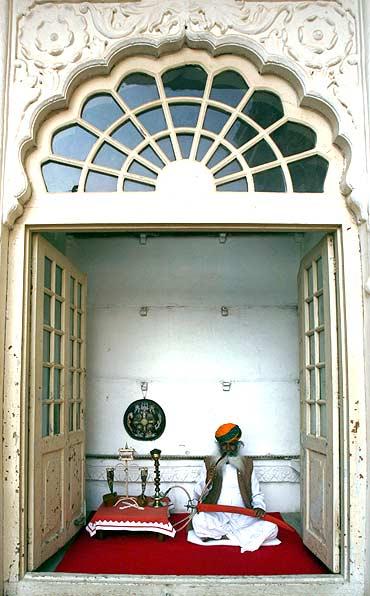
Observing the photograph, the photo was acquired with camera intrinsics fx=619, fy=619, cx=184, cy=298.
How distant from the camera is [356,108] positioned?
3.97 metres

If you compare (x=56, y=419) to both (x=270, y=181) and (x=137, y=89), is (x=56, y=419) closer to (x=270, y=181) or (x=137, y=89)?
(x=270, y=181)

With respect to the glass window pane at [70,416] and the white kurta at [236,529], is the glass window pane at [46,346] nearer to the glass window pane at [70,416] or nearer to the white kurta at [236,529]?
the glass window pane at [70,416]

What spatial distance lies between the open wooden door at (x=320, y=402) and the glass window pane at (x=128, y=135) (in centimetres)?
144

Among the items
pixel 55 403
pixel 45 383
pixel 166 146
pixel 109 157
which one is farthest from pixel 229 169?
pixel 55 403

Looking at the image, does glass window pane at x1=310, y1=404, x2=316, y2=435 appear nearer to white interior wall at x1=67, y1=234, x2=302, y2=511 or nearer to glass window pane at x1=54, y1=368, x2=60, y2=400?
white interior wall at x1=67, y1=234, x2=302, y2=511

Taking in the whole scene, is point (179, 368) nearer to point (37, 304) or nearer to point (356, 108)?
point (37, 304)

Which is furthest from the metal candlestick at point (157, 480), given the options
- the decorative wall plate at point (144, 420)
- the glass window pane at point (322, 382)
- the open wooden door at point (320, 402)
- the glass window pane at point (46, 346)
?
the glass window pane at point (322, 382)

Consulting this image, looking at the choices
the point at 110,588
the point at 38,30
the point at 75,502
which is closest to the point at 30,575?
the point at 110,588

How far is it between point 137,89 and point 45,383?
2.16 metres

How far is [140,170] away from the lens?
162 inches

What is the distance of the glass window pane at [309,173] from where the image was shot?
13.4 feet

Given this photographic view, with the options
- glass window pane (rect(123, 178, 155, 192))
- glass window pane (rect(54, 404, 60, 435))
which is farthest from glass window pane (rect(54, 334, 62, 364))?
glass window pane (rect(123, 178, 155, 192))

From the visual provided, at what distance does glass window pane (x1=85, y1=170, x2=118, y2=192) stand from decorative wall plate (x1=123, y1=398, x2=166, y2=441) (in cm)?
279

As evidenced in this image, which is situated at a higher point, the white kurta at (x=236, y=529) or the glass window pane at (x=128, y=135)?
the glass window pane at (x=128, y=135)
